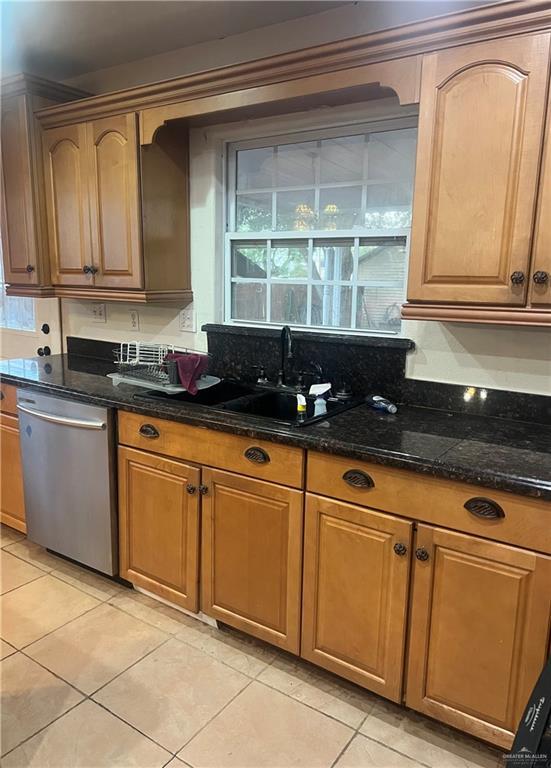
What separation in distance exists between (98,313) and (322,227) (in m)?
1.48

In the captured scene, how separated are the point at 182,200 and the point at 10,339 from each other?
1.79 meters

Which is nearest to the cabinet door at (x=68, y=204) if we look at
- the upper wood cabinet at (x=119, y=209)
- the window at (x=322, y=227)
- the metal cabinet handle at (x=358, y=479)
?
the upper wood cabinet at (x=119, y=209)

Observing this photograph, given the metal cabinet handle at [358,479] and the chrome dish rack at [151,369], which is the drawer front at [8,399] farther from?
the metal cabinet handle at [358,479]

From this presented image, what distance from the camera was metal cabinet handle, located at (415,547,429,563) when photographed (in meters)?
1.57

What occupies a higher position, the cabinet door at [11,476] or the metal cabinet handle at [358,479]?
the metal cabinet handle at [358,479]

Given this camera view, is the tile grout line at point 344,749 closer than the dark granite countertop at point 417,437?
No

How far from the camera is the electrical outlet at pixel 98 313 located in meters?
3.13

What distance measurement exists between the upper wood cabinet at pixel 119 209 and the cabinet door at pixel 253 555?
3.67 ft

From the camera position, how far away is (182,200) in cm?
267

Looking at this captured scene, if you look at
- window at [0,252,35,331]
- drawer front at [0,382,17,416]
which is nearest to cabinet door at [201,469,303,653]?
drawer front at [0,382,17,416]

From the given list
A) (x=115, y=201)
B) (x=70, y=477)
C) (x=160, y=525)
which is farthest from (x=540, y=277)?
(x=70, y=477)

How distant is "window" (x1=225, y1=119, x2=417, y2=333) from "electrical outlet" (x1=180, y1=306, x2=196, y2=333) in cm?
19

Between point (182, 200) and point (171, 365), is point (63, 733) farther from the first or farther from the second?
point (182, 200)

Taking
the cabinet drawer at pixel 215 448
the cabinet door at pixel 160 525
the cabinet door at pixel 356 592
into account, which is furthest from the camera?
the cabinet door at pixel 160 525
